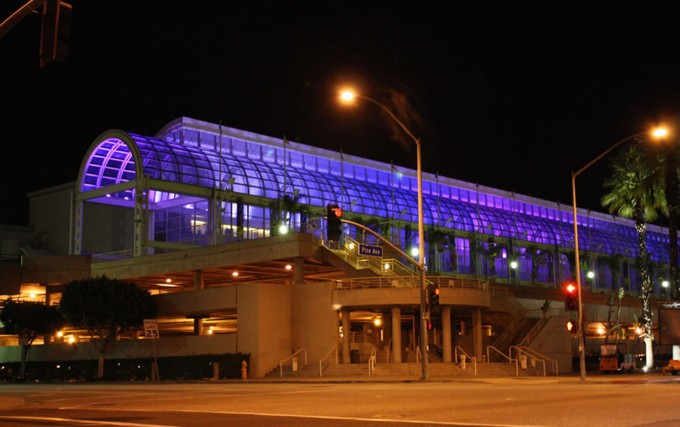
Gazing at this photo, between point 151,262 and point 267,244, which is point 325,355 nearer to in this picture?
point 267,244

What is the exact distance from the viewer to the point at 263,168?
72438mm

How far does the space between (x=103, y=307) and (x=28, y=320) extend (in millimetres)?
8751

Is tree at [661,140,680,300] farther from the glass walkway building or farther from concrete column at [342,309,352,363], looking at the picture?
concrete column at [342,309,352,363]

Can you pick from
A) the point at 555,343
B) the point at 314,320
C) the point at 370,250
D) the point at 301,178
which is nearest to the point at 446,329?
the point at 314,320

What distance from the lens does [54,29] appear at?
1309 centimetres

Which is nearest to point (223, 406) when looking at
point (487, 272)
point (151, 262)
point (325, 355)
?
point (325, 355)

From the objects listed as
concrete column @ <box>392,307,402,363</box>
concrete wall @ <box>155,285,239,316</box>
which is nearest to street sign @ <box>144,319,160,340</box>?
concrete wall @ <box>155,285,239,316</box>

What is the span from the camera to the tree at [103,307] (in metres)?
52.9

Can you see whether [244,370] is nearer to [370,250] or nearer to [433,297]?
[370,250]

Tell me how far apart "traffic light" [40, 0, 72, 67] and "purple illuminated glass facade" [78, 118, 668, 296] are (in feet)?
143

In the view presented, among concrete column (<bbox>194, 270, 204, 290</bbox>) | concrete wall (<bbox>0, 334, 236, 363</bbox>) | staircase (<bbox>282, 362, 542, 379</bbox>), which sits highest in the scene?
concrete column (<bbox>194, 270, 204, 290</bbox>)

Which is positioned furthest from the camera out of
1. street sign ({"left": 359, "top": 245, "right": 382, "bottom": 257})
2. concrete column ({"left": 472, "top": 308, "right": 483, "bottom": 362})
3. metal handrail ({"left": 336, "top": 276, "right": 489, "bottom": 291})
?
concrete column ({"left": 472, "top": 308, "right": 483, "bottom": 362})

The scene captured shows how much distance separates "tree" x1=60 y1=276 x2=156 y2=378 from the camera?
52906mm

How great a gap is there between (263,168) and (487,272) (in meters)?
33.0
